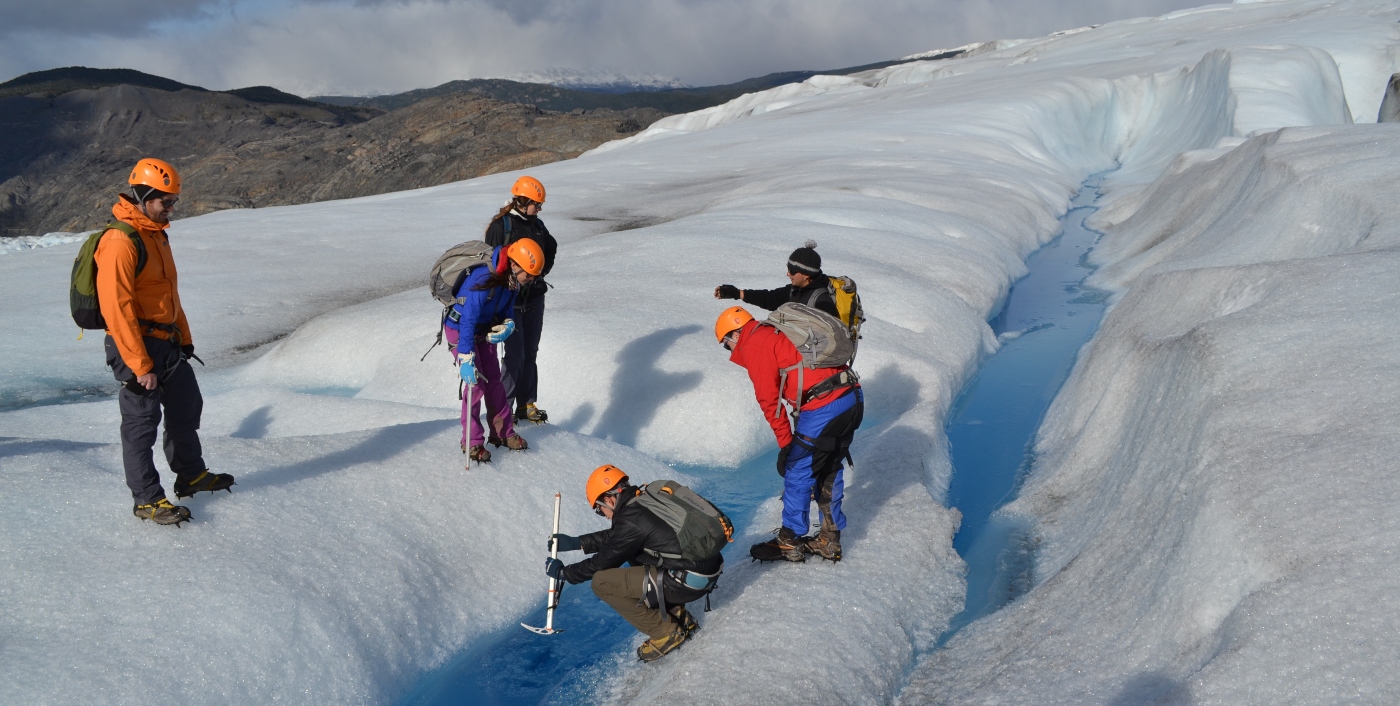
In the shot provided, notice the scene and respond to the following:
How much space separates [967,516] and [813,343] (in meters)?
2.86

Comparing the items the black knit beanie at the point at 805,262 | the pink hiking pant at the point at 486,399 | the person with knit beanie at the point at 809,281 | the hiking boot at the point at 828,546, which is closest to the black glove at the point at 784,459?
the hiking boot at the point at 828,546

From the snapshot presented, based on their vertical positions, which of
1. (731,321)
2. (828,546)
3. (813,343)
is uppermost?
(731,321)

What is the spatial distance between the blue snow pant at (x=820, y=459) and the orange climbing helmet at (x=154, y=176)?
12.0ft

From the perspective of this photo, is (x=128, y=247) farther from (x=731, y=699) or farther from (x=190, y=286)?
(x=190, y=286)

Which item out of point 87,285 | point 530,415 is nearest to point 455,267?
point 530,415

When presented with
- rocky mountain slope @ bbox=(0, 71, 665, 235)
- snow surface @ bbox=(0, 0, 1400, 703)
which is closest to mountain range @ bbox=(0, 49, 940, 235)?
rocky mountain slope @ bbox=(0, 71, 665, 235)

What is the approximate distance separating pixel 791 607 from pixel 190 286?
11.4 m

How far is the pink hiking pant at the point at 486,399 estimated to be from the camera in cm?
630

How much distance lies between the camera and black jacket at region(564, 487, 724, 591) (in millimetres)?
4707

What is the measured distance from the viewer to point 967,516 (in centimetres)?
722

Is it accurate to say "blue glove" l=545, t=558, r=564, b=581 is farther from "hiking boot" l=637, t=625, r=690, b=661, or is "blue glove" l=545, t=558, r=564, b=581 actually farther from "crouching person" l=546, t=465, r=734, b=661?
"hiking boot" l=637, t=625, r=690, b=661

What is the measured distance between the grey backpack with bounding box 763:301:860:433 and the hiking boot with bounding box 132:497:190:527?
3.40 m

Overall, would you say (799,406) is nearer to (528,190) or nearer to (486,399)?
(486,399)

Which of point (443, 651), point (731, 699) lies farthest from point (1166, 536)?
point (443, 651)
